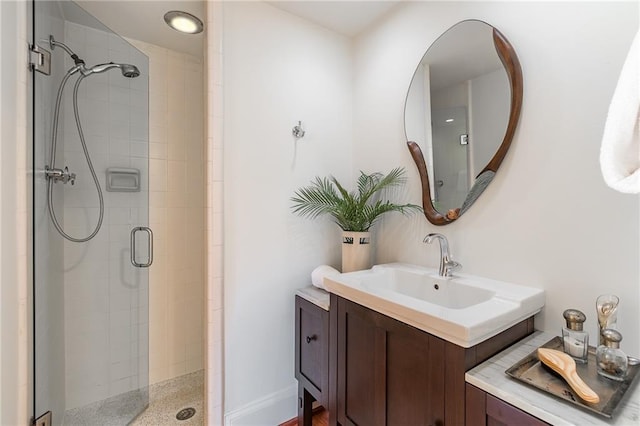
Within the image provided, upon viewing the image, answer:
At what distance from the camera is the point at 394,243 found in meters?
1.71

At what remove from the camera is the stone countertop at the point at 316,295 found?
1.39 m

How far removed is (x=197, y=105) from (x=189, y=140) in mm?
258

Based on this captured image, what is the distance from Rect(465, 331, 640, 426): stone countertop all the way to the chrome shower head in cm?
221

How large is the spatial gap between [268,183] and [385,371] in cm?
106

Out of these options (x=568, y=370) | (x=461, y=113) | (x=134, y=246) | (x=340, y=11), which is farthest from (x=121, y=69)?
(x=568, y=370)

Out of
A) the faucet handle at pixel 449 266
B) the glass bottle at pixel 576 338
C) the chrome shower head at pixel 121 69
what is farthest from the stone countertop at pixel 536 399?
the chrome shower head at pixel 121 69

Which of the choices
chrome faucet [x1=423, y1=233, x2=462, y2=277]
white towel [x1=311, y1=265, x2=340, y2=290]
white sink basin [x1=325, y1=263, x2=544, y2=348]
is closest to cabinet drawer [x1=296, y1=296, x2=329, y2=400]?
white towel [x1=311, y1=265, x2=340, y2=290]

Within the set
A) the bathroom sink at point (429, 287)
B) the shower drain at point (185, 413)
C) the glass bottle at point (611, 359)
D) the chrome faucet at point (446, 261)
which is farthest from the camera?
the shower drain at point (185, 413)

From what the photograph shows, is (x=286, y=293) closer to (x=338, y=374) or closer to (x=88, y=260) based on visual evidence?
(x=338, y=374)

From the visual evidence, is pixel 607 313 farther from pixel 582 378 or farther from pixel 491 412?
pixel 491 412

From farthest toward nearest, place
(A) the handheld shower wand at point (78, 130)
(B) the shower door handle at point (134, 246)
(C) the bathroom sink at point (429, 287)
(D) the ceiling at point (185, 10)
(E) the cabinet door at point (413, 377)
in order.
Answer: (B) the shower door handle at point (134, 246) → (D) the ceiling at point (185, 10) → (A) the handheld shower wand at point (78, 130) → (C) the bathroom sink at point (429, 287) → (E) the cabinet door at point (413, 377)

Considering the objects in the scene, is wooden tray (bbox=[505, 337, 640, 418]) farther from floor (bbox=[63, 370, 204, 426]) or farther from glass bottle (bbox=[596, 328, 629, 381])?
floor (bbox=[63, 370, 204, 426])

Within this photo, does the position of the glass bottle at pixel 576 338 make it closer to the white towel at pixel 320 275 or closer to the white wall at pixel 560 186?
the white wall at pixel 560 186

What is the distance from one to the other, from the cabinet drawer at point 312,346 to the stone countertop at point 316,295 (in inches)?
0.9
